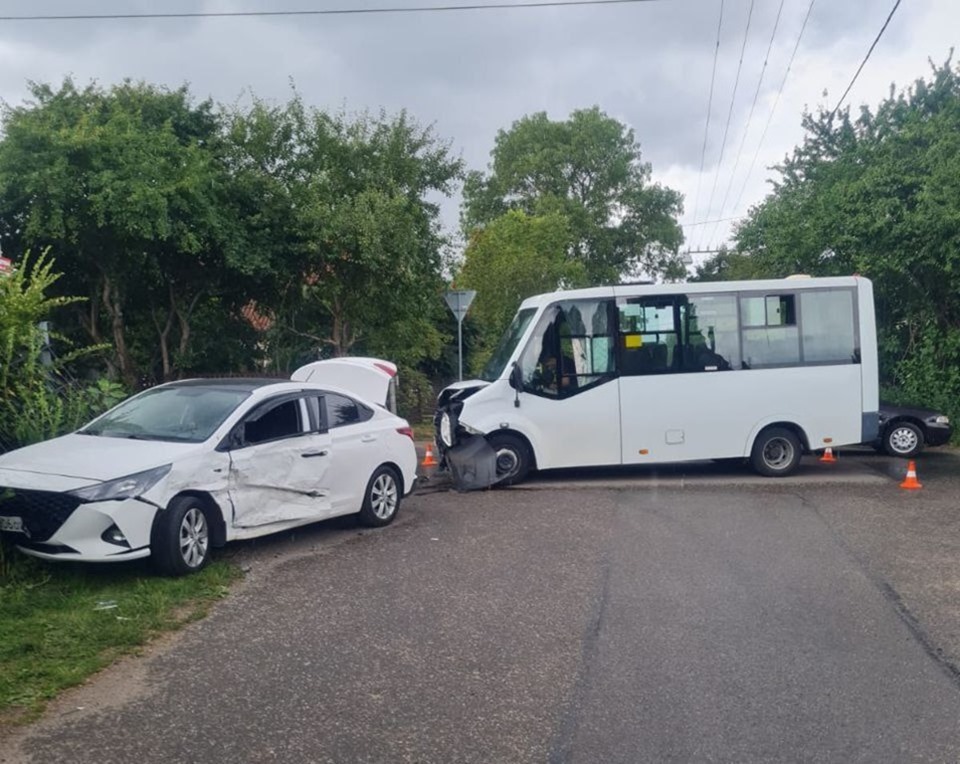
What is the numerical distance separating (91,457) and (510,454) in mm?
6824

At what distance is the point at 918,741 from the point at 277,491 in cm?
589

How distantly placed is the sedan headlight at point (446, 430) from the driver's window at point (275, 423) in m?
4.42

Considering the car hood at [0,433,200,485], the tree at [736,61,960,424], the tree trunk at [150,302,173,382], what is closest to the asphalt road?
the car hood at [0,433,200,485]

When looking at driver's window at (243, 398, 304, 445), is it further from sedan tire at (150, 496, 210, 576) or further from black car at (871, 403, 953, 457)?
black car at (871, 403, 953, 457)

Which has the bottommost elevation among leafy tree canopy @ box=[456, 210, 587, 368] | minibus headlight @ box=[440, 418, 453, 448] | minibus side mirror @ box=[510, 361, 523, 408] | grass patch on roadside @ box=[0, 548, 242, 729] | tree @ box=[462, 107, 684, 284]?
grass patch on roadside @ box=[0, 548, 242, 729]

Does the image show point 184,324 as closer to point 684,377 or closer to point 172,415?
point 684,377

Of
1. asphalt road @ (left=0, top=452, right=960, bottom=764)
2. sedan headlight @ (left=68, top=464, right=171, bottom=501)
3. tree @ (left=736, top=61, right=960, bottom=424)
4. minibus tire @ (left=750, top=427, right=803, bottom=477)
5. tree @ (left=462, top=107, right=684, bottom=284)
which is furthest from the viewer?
tree @ (left=462, top=107, right=684, bottom=284)

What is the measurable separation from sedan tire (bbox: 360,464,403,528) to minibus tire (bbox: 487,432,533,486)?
3.02 metres

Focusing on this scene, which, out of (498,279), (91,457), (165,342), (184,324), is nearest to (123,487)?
(91,457)

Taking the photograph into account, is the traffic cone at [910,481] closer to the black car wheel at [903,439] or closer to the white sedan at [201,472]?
the black car wheel at [903,439]

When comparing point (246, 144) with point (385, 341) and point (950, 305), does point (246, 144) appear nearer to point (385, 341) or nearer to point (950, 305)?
point (385, 341)

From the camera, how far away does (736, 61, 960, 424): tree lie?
727 inches

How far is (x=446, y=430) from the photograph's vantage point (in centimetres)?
1431

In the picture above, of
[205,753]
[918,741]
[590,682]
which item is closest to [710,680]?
[590,682]
